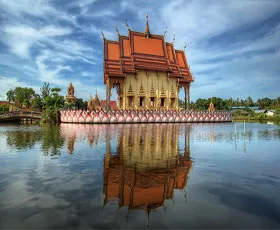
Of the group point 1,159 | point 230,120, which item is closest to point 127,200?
point 1,159

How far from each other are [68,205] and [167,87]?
33217 mm

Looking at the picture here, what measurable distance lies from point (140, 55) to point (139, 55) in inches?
6.0

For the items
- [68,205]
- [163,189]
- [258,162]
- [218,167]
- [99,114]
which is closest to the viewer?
[68,205]

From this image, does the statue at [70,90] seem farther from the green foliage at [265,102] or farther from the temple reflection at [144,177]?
the green foliage at [265,102]

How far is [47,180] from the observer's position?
4.79 metres

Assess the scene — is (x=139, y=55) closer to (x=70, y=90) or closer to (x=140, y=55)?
(x=140, y=55)

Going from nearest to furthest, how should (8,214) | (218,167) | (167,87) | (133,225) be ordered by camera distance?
(133,225) < (8,214) < (218,167) < (167,87)

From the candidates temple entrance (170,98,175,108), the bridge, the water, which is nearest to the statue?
the bridge

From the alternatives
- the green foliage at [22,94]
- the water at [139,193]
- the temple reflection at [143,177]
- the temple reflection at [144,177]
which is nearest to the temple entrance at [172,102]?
the temple reflection at [144,177]

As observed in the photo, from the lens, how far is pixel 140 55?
33.2 m

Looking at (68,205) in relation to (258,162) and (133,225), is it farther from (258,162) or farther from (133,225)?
(258,162)

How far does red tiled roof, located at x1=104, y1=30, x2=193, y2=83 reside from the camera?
31.6 m

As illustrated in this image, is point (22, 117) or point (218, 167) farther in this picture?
point (22, 117)

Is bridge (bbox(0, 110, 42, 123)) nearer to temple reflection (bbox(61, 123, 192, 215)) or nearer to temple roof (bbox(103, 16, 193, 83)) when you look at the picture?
temple roof (bbox(103, 16, 193, 83))
